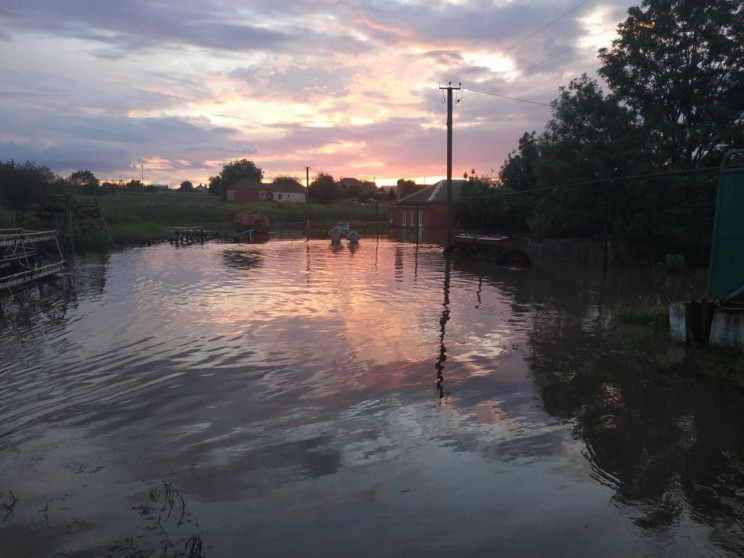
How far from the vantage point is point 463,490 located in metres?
5.42

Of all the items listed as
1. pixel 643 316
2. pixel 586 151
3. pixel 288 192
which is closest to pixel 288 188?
pixel 288 192

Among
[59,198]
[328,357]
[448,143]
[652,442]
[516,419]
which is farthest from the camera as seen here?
[59,198]

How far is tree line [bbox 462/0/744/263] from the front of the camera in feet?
73.3

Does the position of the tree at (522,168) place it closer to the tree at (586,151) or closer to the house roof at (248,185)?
the tree at (586,151)

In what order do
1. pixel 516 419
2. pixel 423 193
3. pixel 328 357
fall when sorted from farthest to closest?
pixel 423 193, pixel 328 357, pixel 516 419

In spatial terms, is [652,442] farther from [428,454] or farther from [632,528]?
[428,454]

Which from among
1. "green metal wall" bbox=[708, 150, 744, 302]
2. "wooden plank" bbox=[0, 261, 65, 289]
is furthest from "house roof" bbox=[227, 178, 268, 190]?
"green metal wall" bbox=[708, 150, 744, 302]

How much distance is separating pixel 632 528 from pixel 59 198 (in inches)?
1503

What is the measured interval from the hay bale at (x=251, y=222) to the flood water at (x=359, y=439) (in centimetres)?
3887

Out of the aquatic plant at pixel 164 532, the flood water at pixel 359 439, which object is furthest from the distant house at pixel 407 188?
the aquatic plant at pixel 164 532

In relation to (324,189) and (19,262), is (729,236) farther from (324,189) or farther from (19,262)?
(324,189)

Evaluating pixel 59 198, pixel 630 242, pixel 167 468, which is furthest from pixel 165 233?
pixel 167 468

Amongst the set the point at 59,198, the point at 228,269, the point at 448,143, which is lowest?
the point at 228,269

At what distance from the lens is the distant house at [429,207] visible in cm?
5731
